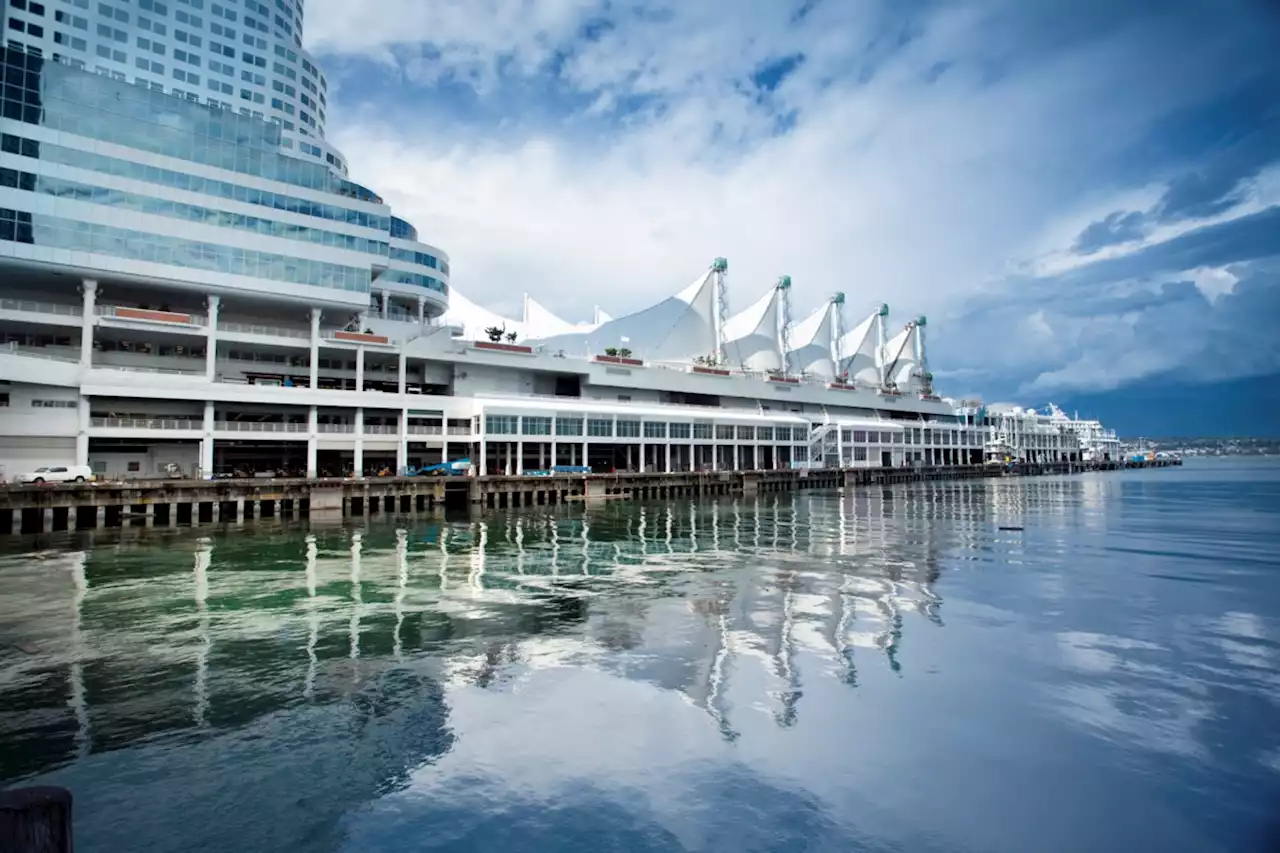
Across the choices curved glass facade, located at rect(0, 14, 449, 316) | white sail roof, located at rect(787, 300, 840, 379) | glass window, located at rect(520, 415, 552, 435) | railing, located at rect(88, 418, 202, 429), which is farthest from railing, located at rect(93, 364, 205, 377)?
white sail roof, located at rect(787, 300, 840, 379)

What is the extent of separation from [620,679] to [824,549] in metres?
17.2

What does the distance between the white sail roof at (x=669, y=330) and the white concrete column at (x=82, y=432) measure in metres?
52.2

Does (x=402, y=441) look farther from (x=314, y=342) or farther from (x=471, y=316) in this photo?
(x=471, y=316)

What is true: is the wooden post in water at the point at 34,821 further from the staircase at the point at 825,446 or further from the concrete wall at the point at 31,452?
the staircase at the point at 825,446

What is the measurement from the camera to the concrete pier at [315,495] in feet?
111

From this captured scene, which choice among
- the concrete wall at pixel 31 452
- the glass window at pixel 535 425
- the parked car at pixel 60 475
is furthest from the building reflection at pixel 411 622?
the glass window at pixel 535 425

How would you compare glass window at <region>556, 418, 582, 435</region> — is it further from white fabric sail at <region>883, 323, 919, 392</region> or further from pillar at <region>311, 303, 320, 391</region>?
white fabric sail at <region>883, 323, 919, 392</region>

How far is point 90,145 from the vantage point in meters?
41.4

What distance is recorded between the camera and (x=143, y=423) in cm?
4325

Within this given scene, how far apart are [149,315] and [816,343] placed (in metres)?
87.5

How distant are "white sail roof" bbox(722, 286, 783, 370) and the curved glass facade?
49.0m

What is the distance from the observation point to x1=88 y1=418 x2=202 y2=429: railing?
42.9 m

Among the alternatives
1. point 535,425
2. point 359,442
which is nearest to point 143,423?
point 359,442

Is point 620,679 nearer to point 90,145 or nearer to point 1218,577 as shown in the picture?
point 1218,577
